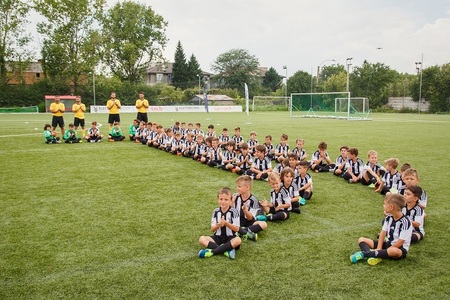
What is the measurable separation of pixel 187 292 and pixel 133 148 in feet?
38.4

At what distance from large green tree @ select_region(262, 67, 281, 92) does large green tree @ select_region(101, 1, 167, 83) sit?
44902 millimetres

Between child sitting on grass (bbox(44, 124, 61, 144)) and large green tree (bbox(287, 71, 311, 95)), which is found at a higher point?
large green tree (bbox(287, 71, 311, 95))

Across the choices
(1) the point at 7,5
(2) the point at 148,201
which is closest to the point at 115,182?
(2) the point at 148,201

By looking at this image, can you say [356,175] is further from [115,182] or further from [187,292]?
[187,292]

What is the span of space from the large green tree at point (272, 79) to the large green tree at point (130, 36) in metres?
44.9

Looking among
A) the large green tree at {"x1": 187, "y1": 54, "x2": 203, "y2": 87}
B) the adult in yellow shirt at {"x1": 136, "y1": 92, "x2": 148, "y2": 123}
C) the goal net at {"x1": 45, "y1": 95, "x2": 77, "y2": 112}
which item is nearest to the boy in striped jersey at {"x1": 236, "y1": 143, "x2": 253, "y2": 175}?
the adult in yellow shirt at {"x1": 136, "y1": 92, "x2": 148, "y2": 123}

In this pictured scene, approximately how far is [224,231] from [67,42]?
57894 mm

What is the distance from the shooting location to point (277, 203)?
6.29 meters

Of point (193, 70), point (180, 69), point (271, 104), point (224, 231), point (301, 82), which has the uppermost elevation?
point (180, 69)

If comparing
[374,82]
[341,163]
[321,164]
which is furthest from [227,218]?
[374,82]

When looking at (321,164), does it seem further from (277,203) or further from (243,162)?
(277,203)

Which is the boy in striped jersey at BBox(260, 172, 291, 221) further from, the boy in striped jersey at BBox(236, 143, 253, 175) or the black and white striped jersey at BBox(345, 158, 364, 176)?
the boy in striped jersey at BBox(236, 143, 253, 175)

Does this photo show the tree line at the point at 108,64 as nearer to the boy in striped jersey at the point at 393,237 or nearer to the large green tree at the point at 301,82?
the large green tree at the point at 301,82

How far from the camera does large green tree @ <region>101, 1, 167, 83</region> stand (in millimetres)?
63031
